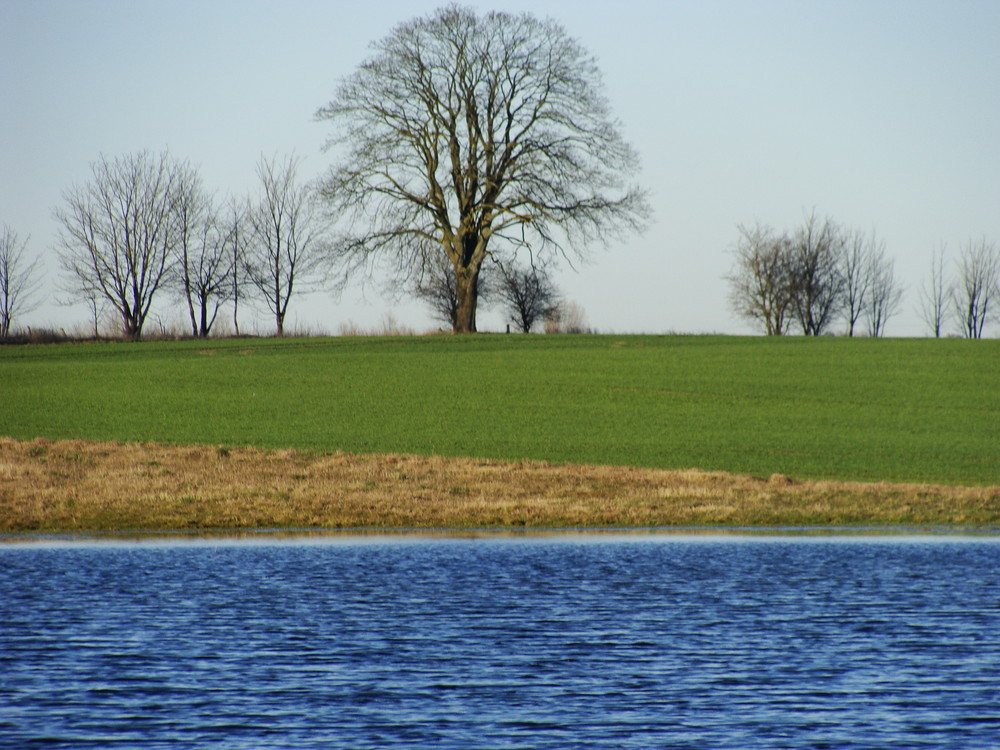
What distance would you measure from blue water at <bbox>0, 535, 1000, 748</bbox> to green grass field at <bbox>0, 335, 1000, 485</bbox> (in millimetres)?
12229

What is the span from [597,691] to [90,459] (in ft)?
68.6

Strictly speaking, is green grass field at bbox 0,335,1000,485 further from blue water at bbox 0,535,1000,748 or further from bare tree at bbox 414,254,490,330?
bare tree at bbox 414,254,490,330

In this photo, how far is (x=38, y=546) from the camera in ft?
64.6

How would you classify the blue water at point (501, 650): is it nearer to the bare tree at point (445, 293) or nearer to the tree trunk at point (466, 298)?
the tree trunk at point (466, 298)

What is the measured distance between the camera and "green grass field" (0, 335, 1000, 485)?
30.4 metres

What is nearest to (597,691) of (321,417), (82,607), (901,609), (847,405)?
(901,609)

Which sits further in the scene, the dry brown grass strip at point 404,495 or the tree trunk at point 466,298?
the tree trunk at point 466,298

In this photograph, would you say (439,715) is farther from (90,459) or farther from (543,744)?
(90,459)

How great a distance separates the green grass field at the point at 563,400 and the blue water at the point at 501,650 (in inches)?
481

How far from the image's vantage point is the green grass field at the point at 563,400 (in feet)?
99.6

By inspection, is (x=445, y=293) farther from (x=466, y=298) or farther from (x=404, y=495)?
(x=404, y=495)

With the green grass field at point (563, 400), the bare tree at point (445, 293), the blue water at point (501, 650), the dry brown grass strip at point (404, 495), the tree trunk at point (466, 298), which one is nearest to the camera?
the blue water at point (501, 650)

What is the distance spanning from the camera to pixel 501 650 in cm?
1134

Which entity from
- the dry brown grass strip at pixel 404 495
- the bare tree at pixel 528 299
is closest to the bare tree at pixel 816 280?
the bare tree at pixel 528 299
